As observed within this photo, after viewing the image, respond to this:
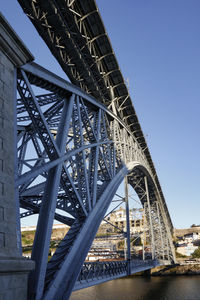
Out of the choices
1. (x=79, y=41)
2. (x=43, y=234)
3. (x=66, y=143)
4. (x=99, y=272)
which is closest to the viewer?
(x=43, y=234)

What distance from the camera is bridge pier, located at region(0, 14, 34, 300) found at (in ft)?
15.9

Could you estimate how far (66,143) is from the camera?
11102 mm

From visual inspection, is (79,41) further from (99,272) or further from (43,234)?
(99,272)

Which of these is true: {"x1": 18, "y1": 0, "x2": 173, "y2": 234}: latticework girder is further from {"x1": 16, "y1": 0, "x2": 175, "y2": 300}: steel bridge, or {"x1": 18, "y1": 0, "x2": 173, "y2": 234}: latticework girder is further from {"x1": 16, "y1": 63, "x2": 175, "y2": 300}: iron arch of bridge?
{"x1": 16, "y1": 63, "x2": 175, "y2": 300}: iron arch of bridge

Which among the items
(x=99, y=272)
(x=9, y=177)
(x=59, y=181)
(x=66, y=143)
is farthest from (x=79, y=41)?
(x=99, y=272)

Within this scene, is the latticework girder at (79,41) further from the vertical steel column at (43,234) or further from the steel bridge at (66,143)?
the vertical steel column at (43,234)

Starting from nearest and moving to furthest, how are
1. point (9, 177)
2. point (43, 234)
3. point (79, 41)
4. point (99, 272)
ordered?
point (9, 177) → point (43, 234) → point (99, 272) → point (79, 41)

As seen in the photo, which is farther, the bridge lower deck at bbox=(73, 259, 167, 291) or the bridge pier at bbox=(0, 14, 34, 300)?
the bridge lower deck at bbox=(73, 259, 167, 291)

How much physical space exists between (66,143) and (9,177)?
5485 mm

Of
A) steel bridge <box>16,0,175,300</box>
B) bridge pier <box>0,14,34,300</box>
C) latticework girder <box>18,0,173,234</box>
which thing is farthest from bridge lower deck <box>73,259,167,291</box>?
latticework girder <box>18,0,173,234</box>

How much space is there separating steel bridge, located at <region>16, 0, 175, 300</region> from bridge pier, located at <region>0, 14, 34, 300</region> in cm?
67

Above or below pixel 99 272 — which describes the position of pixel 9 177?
above

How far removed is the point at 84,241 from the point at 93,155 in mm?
4348

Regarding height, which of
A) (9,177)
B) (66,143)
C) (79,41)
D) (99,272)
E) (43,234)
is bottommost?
(99,272)
